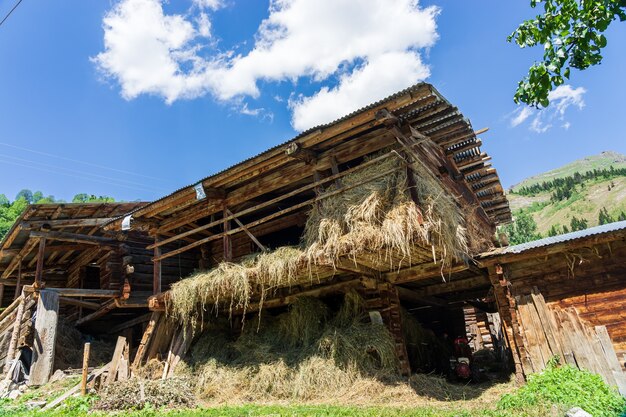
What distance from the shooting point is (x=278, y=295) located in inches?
Answer: 418

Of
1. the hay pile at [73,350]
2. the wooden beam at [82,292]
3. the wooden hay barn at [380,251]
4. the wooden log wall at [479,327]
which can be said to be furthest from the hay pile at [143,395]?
the wooden log wall at [479,327]

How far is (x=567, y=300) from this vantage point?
320 inches

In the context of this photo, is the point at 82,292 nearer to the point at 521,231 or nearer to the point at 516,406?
the point at 516,406

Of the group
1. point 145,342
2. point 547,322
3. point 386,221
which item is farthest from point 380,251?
point 145,342

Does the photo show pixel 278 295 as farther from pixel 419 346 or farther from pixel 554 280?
pixel 554 280

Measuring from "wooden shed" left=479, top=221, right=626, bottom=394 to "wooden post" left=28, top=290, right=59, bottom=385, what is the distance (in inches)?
451

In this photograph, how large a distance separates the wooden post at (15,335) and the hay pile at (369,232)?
620 centimetres

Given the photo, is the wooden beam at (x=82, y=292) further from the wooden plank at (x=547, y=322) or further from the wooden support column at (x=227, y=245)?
the wooden plank at (x=547, y=322)

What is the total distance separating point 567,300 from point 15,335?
13.6 meters

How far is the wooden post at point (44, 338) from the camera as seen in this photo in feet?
36.9

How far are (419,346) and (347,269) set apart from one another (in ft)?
12.0

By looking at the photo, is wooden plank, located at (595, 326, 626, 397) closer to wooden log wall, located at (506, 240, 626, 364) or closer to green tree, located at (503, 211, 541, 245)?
wooden log wall, located at (506, 240, 626, 364)

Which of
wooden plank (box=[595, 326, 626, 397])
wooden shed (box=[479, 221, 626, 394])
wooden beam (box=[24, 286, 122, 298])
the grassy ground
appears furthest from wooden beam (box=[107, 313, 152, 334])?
A: wooden plank (box=[595, 326, 626, 397])

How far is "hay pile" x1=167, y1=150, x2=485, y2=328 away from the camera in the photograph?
23.2 feet
